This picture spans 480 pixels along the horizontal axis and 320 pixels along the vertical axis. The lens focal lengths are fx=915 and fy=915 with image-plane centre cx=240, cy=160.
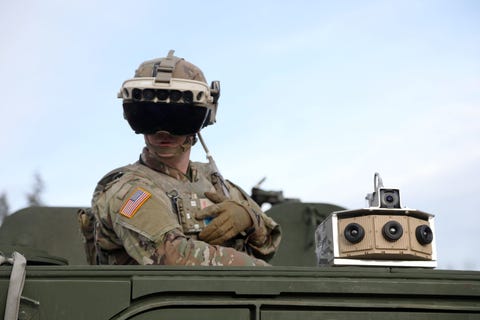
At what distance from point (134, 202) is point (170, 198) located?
27cm

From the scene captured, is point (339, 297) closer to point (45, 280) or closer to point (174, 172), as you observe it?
point (45, 280)

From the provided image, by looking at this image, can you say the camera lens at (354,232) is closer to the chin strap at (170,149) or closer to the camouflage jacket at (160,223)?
the camouflage jacket at (160,223)

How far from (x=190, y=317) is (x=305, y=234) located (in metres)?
4.34

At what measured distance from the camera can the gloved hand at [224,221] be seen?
13.6 ft

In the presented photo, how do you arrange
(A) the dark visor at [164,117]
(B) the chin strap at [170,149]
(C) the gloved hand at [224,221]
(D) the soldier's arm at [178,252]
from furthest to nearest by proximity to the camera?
(B) the chin strap at [170,149] → (A) the dark visor at [164,117] → (C) the gloved hand at [224,221] → (D) the soldier's arm at [178,252]

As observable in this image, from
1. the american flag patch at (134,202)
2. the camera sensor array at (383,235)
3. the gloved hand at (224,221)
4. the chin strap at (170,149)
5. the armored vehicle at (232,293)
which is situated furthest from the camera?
the chin strap at (170,149)

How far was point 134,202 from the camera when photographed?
13.1ft

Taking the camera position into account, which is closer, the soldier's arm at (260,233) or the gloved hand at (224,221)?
the gloved hand at (224,221)

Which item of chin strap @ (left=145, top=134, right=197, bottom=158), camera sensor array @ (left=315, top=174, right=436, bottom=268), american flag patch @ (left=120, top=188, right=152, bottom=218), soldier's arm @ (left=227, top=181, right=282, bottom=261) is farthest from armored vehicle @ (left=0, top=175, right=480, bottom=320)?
chin strap @ (left=145, top=134, right=197, bottom=158)

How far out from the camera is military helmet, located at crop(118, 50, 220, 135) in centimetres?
421

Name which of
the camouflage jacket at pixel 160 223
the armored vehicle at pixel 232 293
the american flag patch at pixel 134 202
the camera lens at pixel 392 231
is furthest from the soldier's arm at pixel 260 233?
the armored vehicle at pixel 232 293

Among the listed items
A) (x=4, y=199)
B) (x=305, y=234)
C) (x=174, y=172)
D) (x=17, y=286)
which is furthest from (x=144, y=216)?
(x=4, y=199)

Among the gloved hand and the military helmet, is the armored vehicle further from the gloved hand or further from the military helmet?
the military helmet

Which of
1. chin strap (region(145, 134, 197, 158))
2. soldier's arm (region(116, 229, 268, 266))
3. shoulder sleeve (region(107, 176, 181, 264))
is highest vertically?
chin strap (region(145, 134, 197, 158))
